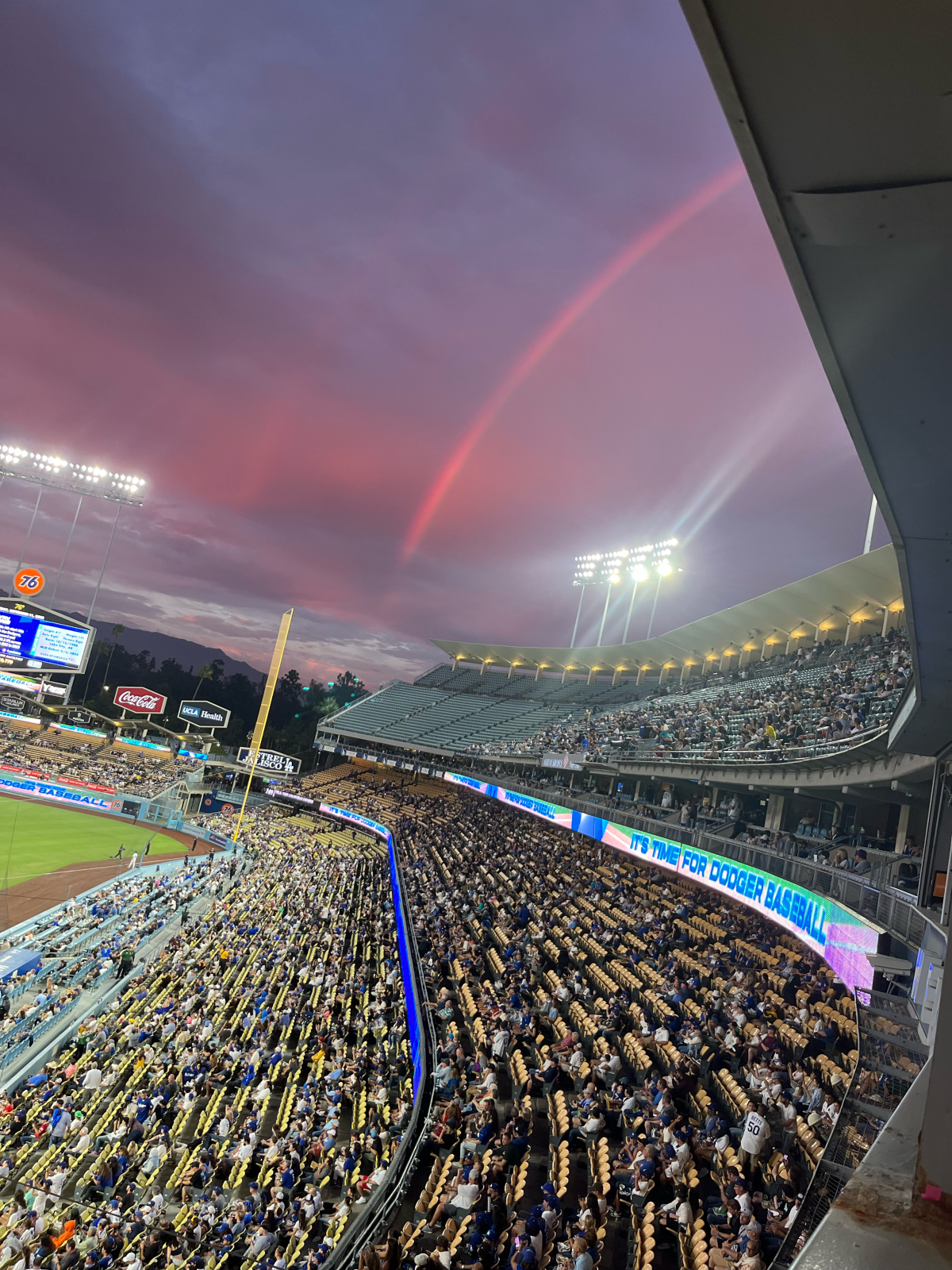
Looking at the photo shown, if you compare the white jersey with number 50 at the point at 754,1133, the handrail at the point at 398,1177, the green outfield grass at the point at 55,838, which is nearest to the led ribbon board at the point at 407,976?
the handrail at the point at 398,1177

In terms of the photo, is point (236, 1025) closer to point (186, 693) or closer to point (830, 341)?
point (830, 341)

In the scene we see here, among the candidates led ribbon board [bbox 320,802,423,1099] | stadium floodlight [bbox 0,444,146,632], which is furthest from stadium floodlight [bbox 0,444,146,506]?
led ribbon board [bbox 320,802,423,1099]

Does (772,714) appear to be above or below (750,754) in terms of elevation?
above

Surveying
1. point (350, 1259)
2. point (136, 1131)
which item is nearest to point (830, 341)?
point (350, 1259)

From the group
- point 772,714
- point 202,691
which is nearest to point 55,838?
point 772,714

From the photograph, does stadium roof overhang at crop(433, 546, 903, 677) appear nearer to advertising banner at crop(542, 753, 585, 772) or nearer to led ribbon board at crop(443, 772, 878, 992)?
advertising banner at crop(542, 753, 585, 772)

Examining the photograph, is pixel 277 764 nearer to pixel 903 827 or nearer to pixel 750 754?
pixel 750 754
